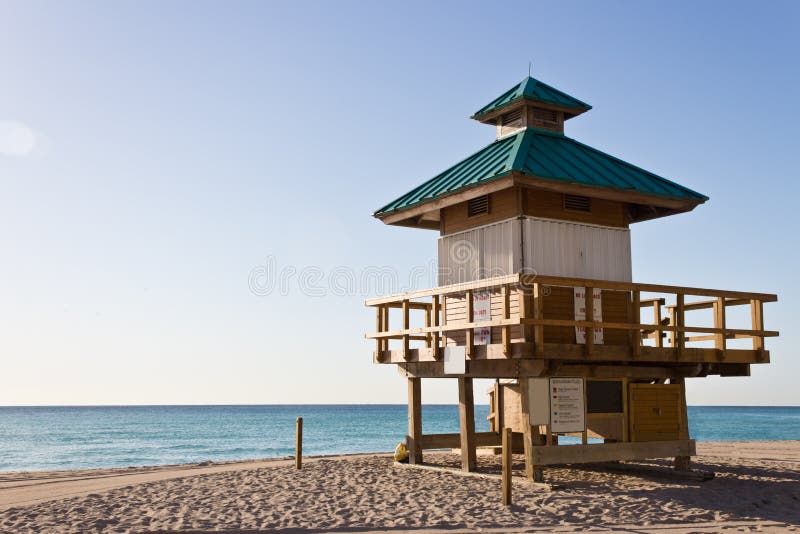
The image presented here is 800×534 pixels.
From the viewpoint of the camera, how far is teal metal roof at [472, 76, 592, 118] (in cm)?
1825

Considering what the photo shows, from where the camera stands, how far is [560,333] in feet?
53.4

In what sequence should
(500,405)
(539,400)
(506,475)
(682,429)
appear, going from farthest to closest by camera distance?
(500,405)
(682,429)
(539,400)
(506,475)

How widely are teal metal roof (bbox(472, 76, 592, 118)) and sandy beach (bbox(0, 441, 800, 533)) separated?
26.6ft

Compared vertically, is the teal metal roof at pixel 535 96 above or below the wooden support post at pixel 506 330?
above

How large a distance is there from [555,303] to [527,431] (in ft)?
8.47

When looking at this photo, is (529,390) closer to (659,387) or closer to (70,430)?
(659,387)

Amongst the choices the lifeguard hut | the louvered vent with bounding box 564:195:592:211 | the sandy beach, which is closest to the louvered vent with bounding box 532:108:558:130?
the lifeguard hut

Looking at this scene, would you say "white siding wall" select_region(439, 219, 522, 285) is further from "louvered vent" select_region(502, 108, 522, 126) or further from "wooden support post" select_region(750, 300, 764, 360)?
"wooden support post" select_region(750, 300, 764, 360)

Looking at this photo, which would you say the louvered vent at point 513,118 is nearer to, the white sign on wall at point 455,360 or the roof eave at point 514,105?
the roof eave at point 514,105

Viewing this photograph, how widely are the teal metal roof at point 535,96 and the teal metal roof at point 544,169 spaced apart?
28.1 inches

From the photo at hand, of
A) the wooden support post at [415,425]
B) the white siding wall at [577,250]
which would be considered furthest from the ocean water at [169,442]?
the white siding wall at [577,250]

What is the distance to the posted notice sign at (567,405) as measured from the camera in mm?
16109

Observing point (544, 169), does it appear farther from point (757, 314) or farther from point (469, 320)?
point (757, 314)

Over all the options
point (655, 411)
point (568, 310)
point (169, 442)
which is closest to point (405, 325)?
point (568, 310)
